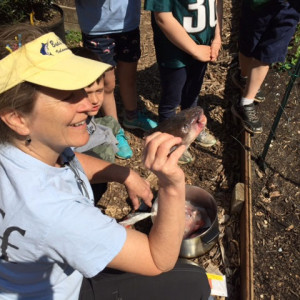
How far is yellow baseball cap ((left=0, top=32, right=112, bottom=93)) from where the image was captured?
4.08 ft

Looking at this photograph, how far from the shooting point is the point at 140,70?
191 inches

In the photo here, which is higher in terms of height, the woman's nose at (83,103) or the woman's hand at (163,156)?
the woman's nose at (83,103)

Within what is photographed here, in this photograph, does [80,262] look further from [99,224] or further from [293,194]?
[293,194]

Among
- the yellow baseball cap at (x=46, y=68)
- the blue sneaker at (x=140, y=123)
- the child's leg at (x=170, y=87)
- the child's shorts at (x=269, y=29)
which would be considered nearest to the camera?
the yellow baseball cap at (x=46, y=68)

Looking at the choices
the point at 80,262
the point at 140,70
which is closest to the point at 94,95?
the point at 80,262

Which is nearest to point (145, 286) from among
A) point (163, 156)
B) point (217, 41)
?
point (163, 156)

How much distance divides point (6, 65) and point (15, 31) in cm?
19

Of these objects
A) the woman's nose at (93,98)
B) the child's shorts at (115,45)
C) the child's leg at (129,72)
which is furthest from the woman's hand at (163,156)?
the child's leg at (129,72)

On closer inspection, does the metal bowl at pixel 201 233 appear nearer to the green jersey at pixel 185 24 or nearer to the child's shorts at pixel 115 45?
the green jersey at pixel 185 24

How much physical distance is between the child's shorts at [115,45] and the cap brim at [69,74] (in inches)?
62.5

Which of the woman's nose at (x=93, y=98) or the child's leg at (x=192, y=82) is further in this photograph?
the child's leg at (x=192, y=82)

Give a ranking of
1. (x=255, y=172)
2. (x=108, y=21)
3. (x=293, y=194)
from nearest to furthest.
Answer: (x=108, y=21)
(x=293, y=194)
(x=255, y=172)

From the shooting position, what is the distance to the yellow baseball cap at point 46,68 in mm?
1243

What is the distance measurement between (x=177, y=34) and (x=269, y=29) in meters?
1.16
